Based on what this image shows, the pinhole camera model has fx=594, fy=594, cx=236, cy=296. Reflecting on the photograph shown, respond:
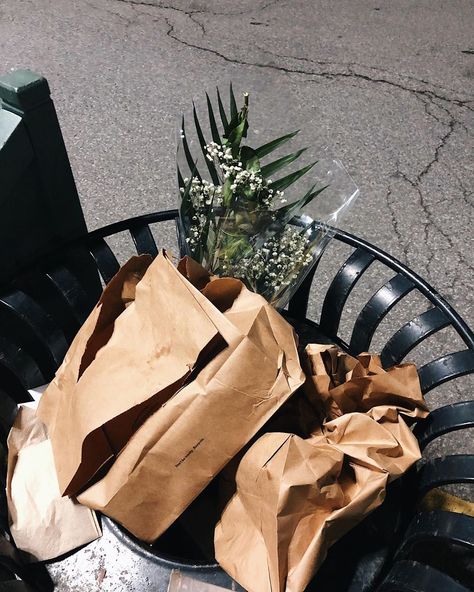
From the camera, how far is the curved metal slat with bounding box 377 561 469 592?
1009mm

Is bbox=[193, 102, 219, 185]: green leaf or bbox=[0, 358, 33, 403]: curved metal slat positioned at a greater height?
bbox=[193, 102, 219, 185]: green leaf

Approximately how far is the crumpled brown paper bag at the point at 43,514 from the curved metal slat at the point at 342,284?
0.74 m

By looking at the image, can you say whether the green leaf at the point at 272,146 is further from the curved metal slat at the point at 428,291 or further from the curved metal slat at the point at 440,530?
the curved metal slat at the point at 440,530

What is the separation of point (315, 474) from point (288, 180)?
0.59 meters

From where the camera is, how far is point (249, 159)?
1.21 m

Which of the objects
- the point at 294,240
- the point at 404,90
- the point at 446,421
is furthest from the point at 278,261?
the point at 404,90

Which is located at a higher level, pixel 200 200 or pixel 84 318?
pixel 200 200

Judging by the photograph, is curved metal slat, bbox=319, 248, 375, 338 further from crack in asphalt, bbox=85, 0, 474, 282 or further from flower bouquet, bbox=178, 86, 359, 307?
crack in asphalt, bbox=85, 0, 474, 282

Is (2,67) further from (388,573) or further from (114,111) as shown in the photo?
(388,573)

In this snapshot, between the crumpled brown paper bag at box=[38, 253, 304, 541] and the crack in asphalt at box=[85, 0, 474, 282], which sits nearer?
the crumpled brown paper bag at box=[38, 253, 304, 541]

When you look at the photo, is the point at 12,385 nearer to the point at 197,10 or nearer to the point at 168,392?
the point at 168,392

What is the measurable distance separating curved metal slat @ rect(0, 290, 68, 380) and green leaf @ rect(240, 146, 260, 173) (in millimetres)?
594

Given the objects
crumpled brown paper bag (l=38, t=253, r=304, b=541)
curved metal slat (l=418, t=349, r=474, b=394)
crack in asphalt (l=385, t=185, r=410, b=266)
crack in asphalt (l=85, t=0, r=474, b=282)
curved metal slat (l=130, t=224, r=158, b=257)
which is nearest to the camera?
crumpled brown paper bag (l=38, t=253, r=304, b=541)

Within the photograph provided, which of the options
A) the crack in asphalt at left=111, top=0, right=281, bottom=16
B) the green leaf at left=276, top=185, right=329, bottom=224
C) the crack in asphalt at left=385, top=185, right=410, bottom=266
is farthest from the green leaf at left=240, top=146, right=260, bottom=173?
the crack in asphalt at left=111, top=0, right=281, bottom=16
